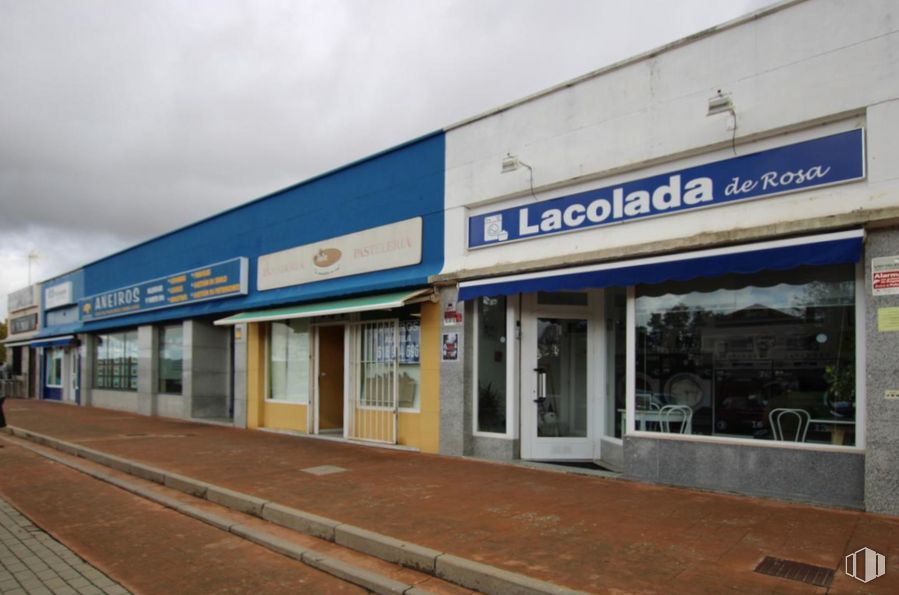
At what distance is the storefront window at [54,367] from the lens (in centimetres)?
2948

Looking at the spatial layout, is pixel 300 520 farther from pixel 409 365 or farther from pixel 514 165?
pixel 514 165

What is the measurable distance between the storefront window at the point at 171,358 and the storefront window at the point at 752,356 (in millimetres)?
15382

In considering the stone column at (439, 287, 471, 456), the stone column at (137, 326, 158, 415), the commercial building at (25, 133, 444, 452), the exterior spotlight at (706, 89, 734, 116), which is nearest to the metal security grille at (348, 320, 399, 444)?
the commercial building at (25, 133, 444, 452)

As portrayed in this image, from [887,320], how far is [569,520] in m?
A: 3.69

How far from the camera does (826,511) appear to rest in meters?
6.51

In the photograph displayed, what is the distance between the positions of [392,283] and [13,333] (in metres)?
33.3

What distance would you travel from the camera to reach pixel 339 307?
40.3 ft

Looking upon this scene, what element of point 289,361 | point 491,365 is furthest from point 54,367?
point 491,365

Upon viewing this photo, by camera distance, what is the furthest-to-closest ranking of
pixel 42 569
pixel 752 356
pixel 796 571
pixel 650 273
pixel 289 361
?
pixel 289 361
pixel 650 273
pixel 752 356
pixel 42 569
pixel 796 571

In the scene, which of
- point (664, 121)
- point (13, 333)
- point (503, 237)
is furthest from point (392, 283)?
point (13, 333)

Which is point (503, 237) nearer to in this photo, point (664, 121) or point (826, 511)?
point (664, 121)

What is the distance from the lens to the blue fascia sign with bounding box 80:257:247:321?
16297 millimetres

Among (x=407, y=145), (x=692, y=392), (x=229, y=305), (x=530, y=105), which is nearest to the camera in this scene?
(x=692, y=392)

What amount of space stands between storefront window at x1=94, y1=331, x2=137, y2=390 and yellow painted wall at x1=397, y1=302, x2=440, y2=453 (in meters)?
14.9
